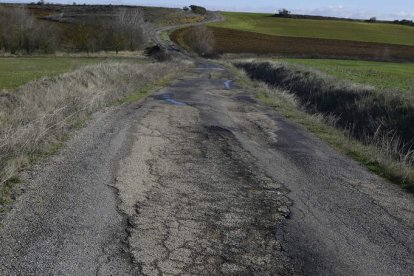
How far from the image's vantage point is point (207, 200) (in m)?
6.34

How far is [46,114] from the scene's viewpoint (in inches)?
395

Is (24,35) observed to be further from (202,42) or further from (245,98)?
(245,98)

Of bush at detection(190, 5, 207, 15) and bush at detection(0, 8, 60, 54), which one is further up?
bush at detection(190, 5, 207, 15)

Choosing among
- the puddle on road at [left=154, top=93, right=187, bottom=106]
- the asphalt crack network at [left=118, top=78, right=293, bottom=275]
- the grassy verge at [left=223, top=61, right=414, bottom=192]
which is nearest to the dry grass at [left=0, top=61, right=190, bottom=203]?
the puddle on road at [left=154, top=93, right=187, bottom=106]

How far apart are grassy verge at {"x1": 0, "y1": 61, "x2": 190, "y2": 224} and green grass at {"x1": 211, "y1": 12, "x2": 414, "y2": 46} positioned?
82504mm

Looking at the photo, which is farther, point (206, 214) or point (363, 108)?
point (363, 108)

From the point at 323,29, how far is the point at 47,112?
10210 cm

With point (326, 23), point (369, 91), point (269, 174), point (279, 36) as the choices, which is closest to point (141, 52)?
point (279, 36)

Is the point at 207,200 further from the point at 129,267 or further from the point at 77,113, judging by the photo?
the point at 77,113

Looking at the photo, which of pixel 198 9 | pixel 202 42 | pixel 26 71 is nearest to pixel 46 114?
pixel 26 71

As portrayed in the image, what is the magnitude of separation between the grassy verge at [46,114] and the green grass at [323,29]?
82.5 metres

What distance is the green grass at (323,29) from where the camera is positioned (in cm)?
9712

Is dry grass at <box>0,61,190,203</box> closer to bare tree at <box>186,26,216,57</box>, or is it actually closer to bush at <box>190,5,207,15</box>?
bare tree at <box>186,26,216,57</box>

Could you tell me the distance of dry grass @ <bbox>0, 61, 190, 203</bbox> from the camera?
7.57 meters
